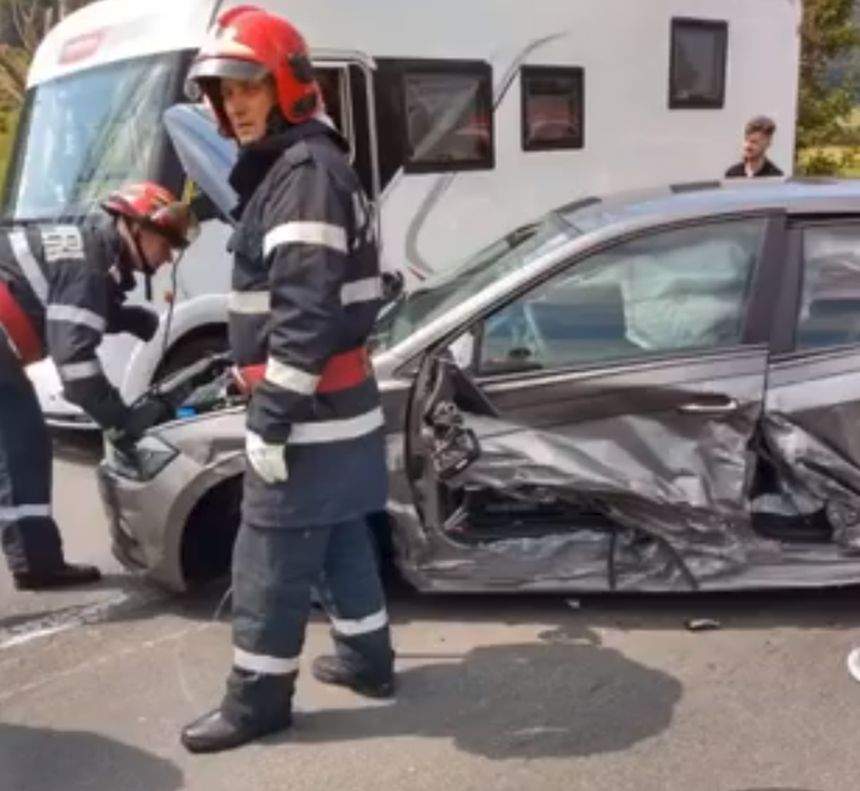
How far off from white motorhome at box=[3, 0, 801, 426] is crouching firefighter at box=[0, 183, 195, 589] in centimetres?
138

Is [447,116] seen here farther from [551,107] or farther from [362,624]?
[362,624]

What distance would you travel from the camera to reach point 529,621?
3957mm

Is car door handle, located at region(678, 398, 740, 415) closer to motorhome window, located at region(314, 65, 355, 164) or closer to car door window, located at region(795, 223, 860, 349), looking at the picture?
car door window, located at region(795, 223, 860, 349)

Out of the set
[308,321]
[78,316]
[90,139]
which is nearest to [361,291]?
[308,321]

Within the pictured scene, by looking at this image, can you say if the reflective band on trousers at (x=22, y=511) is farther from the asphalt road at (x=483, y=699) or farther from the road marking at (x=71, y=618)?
the road marking at (x=71, y=618)

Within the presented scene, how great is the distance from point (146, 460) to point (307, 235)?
1.50 meters

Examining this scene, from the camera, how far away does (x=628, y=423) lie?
3.75m

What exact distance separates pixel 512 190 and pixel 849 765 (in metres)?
5.51

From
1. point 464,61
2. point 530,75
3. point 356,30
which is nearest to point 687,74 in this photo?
point 530,75

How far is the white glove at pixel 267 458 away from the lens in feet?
9.41

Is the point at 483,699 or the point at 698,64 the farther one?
the point at 698,64

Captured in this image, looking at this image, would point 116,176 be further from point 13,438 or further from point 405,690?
point 405,690

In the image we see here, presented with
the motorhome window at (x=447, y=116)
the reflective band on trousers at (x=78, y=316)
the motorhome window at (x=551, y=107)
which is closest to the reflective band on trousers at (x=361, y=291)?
the reflective band on trousers at (x=78, y=316)

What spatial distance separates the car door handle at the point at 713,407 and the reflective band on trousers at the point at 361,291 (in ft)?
4.12
